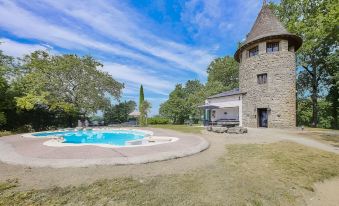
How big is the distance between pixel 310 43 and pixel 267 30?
8290 mm

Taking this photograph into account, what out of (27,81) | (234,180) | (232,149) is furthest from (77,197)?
(27,81)

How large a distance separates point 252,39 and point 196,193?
20.8 m

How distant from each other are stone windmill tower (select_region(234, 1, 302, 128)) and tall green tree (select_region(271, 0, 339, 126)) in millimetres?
5359

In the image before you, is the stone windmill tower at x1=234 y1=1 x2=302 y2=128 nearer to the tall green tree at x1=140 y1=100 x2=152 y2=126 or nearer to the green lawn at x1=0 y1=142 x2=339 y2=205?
the tall green tree at x1=140 y1=100 x2=152 y2=126

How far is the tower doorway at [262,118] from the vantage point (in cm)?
2032

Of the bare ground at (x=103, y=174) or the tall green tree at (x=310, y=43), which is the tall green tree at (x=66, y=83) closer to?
the bare ground at (x=103, y=174)

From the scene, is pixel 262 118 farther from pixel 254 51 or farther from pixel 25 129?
pixel 25 129

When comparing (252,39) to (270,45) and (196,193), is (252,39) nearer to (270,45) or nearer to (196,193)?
(270,45)

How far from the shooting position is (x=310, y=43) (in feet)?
77.7

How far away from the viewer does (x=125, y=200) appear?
12.5 feet

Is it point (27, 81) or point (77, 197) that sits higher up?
point (27, 81)

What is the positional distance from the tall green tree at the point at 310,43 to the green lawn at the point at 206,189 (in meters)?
23.5

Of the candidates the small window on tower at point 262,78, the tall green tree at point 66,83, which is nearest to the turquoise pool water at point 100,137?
the tall green tree at point 66,83

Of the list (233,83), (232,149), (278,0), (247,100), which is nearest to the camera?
(232,149)
